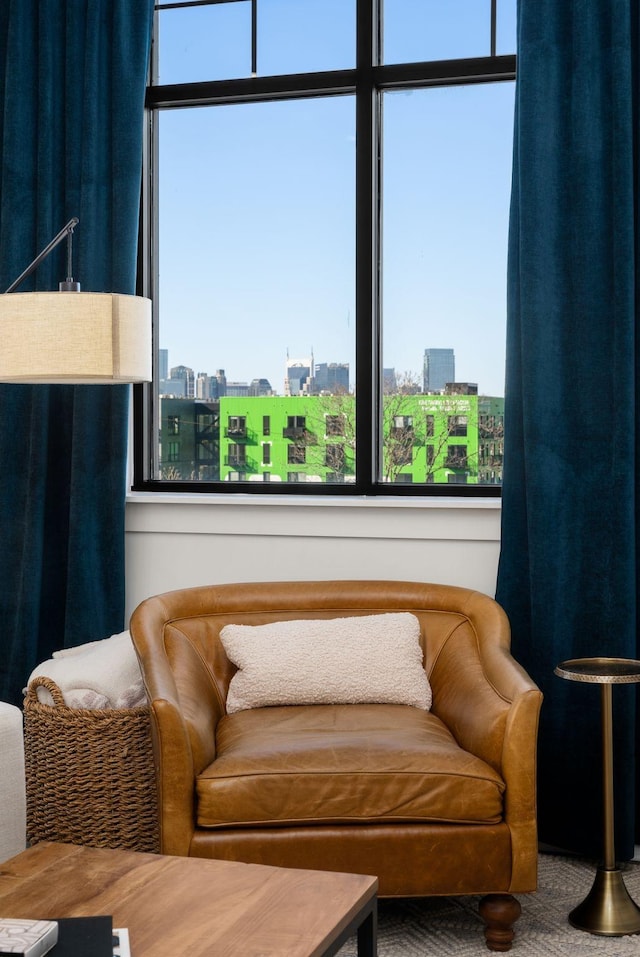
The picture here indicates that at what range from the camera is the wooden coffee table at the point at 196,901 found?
64.0 inches

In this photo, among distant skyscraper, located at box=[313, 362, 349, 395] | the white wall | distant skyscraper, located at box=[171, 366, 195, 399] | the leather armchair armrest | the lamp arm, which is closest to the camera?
the leather armchair armrest

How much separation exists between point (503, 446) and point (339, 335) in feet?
2.38

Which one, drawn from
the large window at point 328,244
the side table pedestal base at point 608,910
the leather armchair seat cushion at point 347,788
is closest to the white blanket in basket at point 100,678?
the leather armchair seat cushion at point 347,788

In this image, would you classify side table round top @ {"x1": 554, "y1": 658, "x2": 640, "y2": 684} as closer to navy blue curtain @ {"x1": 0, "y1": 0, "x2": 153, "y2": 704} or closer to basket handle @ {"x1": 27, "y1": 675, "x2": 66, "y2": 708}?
basket handle @ {"x1": 27, "y1": 675, "x2": 66, "y2": 708}

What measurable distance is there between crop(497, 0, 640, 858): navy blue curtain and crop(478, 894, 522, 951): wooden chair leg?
2.30 feet

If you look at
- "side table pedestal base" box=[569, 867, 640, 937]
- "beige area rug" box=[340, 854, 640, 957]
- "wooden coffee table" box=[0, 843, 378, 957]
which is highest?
"wooden coffee table" box=[0, 843, 378, 957]

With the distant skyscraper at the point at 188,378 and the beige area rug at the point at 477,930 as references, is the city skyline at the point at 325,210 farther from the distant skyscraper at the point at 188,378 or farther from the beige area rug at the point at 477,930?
the beige area rug at the point at 477,930

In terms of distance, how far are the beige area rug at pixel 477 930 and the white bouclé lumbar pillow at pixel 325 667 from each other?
53cm

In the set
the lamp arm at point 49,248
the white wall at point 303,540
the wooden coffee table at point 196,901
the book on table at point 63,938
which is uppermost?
the lamp arm at point 49,248

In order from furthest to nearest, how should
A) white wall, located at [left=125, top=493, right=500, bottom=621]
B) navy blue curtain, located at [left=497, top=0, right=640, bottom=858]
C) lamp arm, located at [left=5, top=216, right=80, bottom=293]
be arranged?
1. white wall, located at [left=125, top=493, right=500, bottom=621]
2. navy blue curtain, located at [left=497, top=0, right=640, bottom=858]
3. lamp arm, located at [left=5, top=216, right=80, bottom=293]

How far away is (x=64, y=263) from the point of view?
354cm

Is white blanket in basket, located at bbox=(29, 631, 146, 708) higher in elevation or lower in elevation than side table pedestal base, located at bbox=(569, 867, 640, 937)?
higher

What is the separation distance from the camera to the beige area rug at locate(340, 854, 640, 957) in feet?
8.13

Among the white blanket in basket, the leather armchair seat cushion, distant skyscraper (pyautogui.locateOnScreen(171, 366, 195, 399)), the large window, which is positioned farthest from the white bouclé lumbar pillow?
distant skyscraper (pyautogui.locateOnScreen(171, 366, 195, 399))
